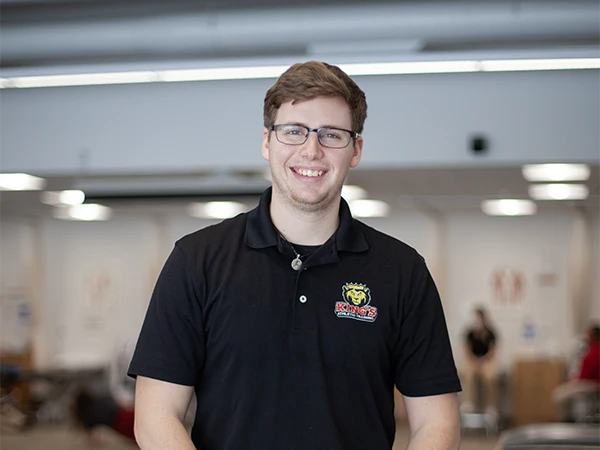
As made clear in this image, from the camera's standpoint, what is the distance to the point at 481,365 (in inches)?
418

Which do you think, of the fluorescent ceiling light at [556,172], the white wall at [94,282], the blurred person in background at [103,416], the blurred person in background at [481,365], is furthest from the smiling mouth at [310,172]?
the white wall at [94,282]

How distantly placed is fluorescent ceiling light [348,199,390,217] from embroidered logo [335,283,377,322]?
26.1ft

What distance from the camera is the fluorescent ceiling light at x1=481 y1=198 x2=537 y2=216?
33.5 ft

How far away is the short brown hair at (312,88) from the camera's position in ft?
5.31

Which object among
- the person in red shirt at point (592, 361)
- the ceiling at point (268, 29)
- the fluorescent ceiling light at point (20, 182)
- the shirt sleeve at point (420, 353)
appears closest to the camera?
the shirt sleeve at point (420, 353)

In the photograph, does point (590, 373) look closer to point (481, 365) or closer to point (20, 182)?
point (481, 365)

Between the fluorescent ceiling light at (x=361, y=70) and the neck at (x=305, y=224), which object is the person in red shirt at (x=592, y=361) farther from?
the neck at (x=305, y=224)

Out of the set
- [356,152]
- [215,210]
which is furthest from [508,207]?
[356,152]

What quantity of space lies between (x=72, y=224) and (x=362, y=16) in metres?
8.53

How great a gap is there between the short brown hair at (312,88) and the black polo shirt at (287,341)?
0.26 meters

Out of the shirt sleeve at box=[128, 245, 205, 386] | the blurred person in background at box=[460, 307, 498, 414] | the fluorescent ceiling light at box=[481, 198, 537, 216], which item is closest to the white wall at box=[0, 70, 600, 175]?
the fluorescent ceiling light at box=[481, 198, 537, 216]

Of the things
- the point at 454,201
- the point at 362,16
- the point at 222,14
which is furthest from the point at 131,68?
the point at 454,201

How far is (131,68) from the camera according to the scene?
16.5ft

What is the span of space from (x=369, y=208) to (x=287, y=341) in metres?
9.28
